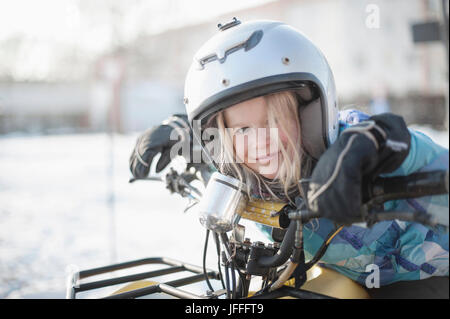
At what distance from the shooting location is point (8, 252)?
415 cm

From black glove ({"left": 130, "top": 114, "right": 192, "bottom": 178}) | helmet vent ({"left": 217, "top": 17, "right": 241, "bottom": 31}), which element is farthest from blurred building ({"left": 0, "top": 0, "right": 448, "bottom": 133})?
helmet vent ({"left": 217, "top": 17, "right": 241, "bottom": 31})

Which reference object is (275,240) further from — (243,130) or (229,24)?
(229,24)

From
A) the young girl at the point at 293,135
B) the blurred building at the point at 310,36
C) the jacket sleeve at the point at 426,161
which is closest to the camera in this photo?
the jacket sleeve at the point at 426,161

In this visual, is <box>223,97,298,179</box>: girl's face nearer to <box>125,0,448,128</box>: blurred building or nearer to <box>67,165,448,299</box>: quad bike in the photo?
<box>67,165,448,299</box>: quad bike

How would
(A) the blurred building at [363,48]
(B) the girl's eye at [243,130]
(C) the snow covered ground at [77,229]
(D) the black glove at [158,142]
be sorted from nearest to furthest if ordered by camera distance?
1. (B) the girl's eye at [243,130]
2. (D) the black glove at [158,142]
3. (C) the snow covered ground at [77,229]
4. (A) the blurred building at [363,48]

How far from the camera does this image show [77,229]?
5148 millimetres

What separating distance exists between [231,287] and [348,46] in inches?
1138

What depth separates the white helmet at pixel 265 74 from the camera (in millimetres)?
1364

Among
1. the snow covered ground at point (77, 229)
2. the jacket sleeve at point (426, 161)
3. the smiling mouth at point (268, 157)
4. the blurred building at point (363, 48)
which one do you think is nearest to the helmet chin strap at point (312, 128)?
the smiling mouth at point (268, 157)

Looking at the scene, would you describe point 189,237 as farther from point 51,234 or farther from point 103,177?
point 103,177

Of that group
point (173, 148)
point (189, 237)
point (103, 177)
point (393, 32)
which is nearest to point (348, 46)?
point (393, 32)

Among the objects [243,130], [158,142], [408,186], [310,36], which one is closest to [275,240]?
[243,130]

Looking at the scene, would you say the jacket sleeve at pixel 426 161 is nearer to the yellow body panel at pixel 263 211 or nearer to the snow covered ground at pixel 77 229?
the yellow body panel at pixel 263 211

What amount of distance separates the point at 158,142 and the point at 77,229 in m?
3.61
